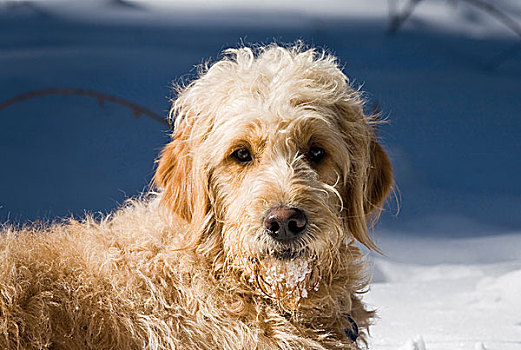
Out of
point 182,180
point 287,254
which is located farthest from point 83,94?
point 287,254

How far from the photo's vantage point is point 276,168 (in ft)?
5.89

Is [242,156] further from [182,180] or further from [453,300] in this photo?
[453,300]

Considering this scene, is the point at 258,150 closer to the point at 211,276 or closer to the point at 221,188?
the point at 221,188

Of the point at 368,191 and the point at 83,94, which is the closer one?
the point at 368,191

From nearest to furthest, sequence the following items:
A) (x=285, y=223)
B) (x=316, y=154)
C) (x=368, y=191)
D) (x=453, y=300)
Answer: (x=285, y=223), (x=316, y=154), (x=368, y=191), (x=453, y=300)

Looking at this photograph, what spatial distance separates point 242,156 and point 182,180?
0.23 m

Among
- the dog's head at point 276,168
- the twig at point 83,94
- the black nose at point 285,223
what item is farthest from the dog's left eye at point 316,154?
the twig at point 83,94

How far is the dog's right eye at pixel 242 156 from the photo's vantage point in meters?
1.87

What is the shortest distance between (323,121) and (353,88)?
29 cm

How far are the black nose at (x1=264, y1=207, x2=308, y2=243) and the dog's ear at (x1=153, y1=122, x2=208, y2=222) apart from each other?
0.29m

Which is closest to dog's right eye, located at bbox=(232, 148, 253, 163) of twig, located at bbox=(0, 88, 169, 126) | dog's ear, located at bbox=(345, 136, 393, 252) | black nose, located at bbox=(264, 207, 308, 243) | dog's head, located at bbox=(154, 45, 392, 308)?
dog's head, located at bbox=(154, 45, 392, 308)

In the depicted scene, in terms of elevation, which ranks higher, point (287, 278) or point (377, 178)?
point (377, 178)

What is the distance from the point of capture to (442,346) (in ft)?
9.12

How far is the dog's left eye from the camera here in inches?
74.6
